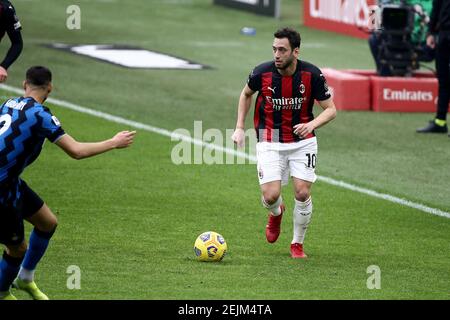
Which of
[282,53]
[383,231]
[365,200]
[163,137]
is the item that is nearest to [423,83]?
[163,137]

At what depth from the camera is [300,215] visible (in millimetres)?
11688

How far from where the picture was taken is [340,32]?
100 feet

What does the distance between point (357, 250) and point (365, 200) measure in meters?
2.72

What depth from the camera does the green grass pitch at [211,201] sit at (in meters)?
10.5

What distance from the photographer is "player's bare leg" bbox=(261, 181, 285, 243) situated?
11.7 m

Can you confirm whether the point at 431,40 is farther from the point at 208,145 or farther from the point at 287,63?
the point at 287,63

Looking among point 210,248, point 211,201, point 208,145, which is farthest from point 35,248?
point 208,145

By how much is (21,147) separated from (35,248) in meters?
0.97

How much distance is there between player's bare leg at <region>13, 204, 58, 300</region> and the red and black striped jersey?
2.90 meters

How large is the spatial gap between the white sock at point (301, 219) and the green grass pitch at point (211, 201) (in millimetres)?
247

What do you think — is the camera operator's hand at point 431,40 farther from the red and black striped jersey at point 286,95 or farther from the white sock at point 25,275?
the white sock at point 25,275

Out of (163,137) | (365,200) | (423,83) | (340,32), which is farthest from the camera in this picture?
(340,32)

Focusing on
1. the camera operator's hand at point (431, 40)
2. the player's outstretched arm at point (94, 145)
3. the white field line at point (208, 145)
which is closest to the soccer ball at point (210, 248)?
the player's outstretched arm at point (94, 145)
